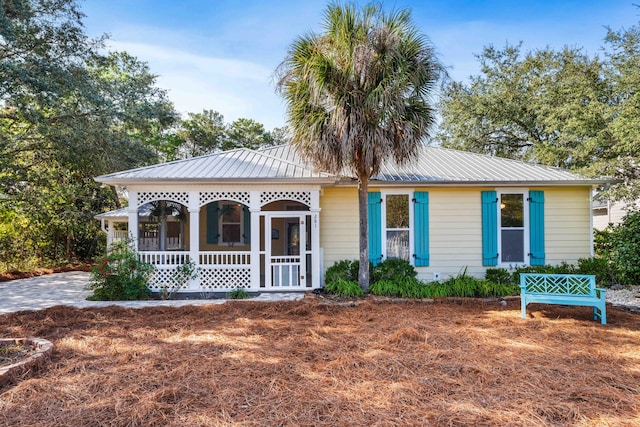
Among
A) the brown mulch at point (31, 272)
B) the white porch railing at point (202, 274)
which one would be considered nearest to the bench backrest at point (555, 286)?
the white porch railing at point (202, 274)

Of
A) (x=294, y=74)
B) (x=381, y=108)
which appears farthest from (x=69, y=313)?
(x=381, y=108)

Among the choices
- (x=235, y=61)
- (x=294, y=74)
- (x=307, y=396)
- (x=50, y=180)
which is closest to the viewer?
(x=307, y=396)

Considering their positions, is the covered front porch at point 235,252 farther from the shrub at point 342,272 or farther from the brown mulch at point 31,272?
the brown mulch at point 31,272

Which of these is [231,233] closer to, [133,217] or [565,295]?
[133,217]

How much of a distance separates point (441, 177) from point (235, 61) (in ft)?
27.3

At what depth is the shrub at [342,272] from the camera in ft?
28.0

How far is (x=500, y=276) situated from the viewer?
28.4 feet

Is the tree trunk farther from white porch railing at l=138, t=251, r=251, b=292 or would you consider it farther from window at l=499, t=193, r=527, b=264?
window at l=499, t=193, r=527, b=264

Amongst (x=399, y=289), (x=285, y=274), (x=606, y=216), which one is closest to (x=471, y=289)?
(x=399, y=289)

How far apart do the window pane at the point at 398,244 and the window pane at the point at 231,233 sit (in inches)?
207

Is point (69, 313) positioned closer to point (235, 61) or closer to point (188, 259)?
point (188, 259)

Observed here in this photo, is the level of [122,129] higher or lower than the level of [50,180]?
higher

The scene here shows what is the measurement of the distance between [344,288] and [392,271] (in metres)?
1.44

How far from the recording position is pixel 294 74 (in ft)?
25.0
